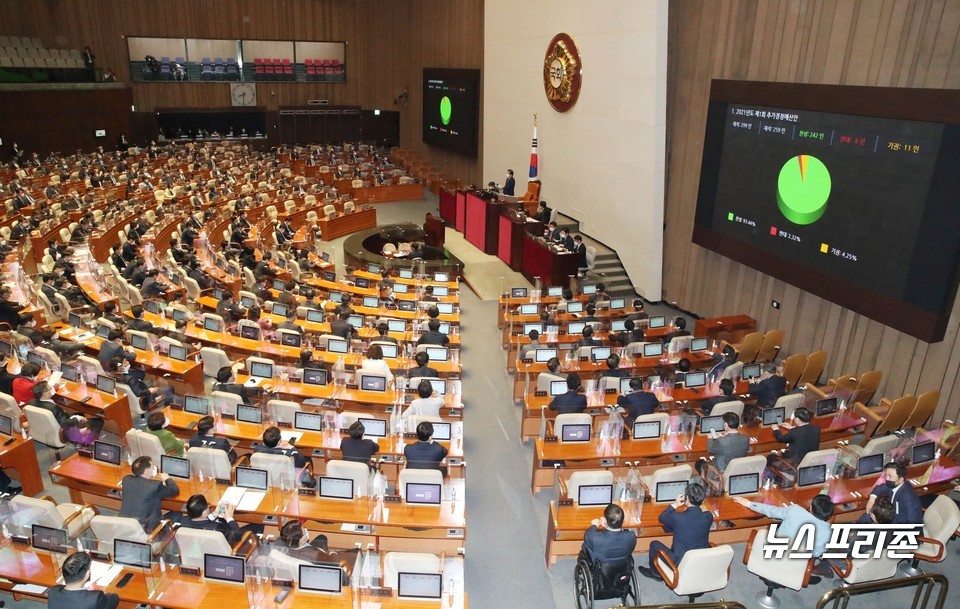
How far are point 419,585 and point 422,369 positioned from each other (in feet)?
14.7

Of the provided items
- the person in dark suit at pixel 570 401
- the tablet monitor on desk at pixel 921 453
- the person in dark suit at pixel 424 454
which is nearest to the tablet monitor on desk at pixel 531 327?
the person in dark suit at pixel 570 401

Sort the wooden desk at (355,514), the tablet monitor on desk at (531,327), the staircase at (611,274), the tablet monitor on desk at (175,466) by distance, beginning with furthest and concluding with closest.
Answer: the staircase at (611,274) < the tablet monitor on desk at (531,327) < the tablet monitor on desk at (175,466) < the wooden desk at (355,514)

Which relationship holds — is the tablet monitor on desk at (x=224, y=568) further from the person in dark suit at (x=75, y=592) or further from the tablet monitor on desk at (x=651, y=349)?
the tablet monitor on desk at (x=651, y=349)

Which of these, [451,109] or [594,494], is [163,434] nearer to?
[594,494]

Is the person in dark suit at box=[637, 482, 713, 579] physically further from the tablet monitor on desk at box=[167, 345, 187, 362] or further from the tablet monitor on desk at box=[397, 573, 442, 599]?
the tablet monitor on desk at box=[167, 345, 187, 362]

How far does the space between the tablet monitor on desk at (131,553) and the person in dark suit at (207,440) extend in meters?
1.51

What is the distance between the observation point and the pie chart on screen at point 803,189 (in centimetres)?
1114

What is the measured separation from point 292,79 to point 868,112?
27.8 meters

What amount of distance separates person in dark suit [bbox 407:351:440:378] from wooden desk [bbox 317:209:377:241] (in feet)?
38.3

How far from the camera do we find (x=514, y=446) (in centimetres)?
969

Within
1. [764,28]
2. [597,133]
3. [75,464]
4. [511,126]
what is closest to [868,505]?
[75,464]

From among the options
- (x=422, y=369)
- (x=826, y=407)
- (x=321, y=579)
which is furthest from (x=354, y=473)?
(x=826, y=407)

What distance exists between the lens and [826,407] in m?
9.50

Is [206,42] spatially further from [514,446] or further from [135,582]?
[135,582]
